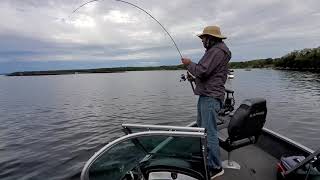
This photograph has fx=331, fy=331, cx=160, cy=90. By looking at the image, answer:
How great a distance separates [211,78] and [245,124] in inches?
35.0

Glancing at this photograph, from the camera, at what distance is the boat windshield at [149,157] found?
3.55 meters

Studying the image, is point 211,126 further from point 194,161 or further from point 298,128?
point 298,128

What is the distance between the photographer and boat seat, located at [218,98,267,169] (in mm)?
4938

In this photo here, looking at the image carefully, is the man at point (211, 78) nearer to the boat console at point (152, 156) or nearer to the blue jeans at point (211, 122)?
the blue jeans at point (211, 122)

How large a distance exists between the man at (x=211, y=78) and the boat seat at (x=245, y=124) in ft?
1.14

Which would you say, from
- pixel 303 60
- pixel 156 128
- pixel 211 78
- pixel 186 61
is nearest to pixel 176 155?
pixel 156 128

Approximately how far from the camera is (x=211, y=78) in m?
4.79

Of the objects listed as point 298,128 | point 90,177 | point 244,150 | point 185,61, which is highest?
point 185,61

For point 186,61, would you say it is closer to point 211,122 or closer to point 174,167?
point 211,122

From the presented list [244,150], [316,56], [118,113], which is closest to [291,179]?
[244,150]

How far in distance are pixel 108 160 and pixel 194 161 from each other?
998 millimetres

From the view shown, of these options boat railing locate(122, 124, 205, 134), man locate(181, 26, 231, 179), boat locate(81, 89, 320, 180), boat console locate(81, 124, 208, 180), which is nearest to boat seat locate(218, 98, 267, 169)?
boat locate(81, 89, 320, 180)

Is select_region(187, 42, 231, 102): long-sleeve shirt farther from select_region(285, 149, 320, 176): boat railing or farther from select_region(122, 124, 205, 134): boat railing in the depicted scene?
select_region(285, 149, 320, 176): boat railing

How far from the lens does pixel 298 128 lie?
50.8 feet
